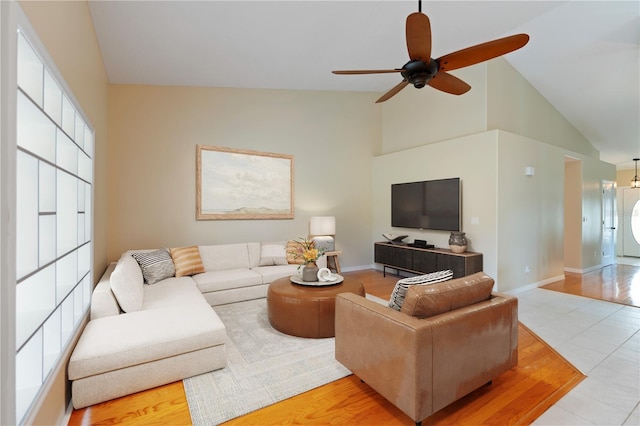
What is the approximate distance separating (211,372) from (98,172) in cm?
252

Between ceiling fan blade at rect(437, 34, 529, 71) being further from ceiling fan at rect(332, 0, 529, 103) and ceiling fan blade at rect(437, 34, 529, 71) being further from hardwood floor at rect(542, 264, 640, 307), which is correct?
hardwood floor at rect(542, 264, 640, 307)

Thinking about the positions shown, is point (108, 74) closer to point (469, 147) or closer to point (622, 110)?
point (469, 147)

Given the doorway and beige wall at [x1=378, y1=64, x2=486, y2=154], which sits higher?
beige wall at [x1=378, y1=64, x2=486, y2=154]

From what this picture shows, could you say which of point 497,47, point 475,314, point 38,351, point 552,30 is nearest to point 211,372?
point 38,351

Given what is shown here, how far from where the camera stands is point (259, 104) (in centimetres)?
518

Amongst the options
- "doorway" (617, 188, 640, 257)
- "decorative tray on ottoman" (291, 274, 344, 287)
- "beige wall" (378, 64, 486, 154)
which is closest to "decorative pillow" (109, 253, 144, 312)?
"decorative tray on ottoman" (291, 274, 344, 287)

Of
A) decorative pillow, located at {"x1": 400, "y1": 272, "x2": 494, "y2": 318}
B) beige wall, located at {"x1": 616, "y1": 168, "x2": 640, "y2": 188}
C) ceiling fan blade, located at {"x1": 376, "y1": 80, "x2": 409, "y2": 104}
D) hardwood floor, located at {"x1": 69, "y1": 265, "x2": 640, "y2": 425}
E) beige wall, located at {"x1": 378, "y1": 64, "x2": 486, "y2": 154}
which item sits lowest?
hardwood floor, located at {"x1": 69, "y1": 265, "x2": 640, "y2": 425}

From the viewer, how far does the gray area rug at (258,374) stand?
1959 millimetres

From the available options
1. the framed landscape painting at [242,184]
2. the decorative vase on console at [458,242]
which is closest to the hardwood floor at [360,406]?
the decorative vase on console at [458,242]

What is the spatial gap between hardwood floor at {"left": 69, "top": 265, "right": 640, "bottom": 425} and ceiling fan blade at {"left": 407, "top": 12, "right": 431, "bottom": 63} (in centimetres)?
245

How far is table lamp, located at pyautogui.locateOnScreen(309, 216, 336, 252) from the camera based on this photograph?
5.27 metres

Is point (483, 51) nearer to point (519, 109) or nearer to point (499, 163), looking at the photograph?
point (499, 163)

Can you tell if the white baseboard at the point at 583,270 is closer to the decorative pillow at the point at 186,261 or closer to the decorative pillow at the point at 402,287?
the decorative pillow at the point at 402,287

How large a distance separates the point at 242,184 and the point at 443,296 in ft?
12.8
